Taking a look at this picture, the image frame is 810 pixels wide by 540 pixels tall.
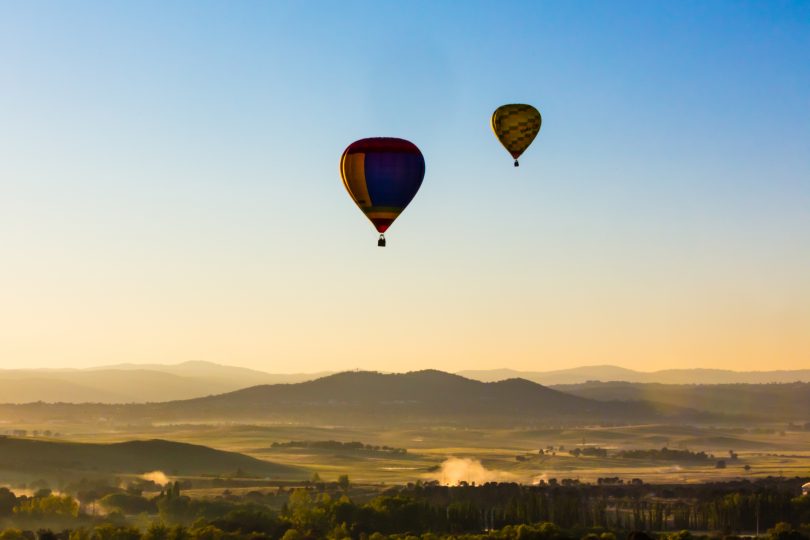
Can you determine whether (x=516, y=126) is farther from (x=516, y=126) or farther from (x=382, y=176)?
(x=382, y=176)

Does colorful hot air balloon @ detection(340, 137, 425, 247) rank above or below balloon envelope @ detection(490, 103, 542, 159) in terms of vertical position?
below

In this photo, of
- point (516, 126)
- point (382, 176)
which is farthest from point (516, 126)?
point (382, 176)

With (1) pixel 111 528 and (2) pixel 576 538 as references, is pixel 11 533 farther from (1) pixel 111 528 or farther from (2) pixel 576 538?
(2) pixel 576 538

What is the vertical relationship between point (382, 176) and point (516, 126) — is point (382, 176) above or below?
below

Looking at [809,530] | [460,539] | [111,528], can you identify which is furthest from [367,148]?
[809,530]

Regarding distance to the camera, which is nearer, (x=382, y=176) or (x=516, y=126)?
(x=382, y=176)

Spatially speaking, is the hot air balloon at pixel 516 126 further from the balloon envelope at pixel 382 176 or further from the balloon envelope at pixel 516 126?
the balloon envelope at pixel 382 176

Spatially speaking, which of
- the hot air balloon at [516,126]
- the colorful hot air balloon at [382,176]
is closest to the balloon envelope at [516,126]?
the hot air balloon at [516,126]

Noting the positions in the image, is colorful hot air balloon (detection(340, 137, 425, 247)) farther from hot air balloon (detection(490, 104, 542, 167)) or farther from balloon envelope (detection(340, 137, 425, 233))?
hot air balloon (detection(490, 104, 542, 167))

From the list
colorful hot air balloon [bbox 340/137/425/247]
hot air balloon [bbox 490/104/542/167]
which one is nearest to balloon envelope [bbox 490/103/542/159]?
hot air balloon [bbox 490/104/542/167]
